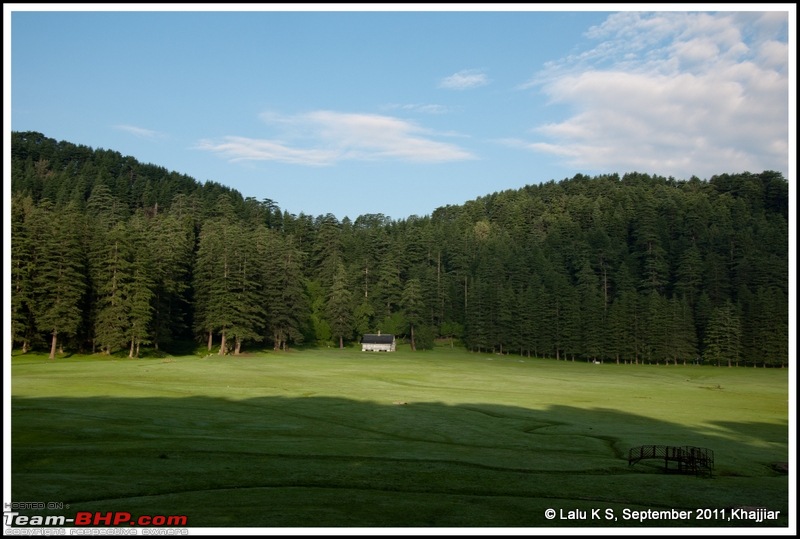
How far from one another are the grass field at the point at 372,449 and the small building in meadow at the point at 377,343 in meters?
54.2

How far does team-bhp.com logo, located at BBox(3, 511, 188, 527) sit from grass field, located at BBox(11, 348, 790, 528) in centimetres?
77

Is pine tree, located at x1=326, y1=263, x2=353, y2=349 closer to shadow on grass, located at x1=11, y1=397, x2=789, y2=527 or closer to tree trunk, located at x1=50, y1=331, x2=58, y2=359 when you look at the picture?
tree trunk, located at x1=50, y1=331, x2=58, y2=359

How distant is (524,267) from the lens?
519 feet

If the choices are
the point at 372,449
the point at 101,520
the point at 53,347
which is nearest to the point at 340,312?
the point at 53,347

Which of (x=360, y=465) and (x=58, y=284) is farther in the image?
(x=58, y=284)

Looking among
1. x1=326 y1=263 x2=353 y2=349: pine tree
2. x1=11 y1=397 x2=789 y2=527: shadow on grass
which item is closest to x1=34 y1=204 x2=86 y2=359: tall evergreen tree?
x1=11 y1=397 x2=789 y2=527: shadow on grass

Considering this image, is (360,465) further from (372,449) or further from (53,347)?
(53,347)

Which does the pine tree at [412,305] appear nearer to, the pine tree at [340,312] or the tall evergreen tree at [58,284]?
the pine tree at [340,312]

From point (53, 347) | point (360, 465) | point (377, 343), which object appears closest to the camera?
point (360, 465)

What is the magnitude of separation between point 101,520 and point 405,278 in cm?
14810

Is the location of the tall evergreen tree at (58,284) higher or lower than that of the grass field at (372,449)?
higher

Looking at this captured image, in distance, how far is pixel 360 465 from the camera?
29969mm

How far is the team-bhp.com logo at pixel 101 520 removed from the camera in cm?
1953

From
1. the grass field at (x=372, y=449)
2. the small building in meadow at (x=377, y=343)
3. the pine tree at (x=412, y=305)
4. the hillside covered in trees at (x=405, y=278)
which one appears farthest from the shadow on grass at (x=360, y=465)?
the pine tree at (x=412, y=305)
